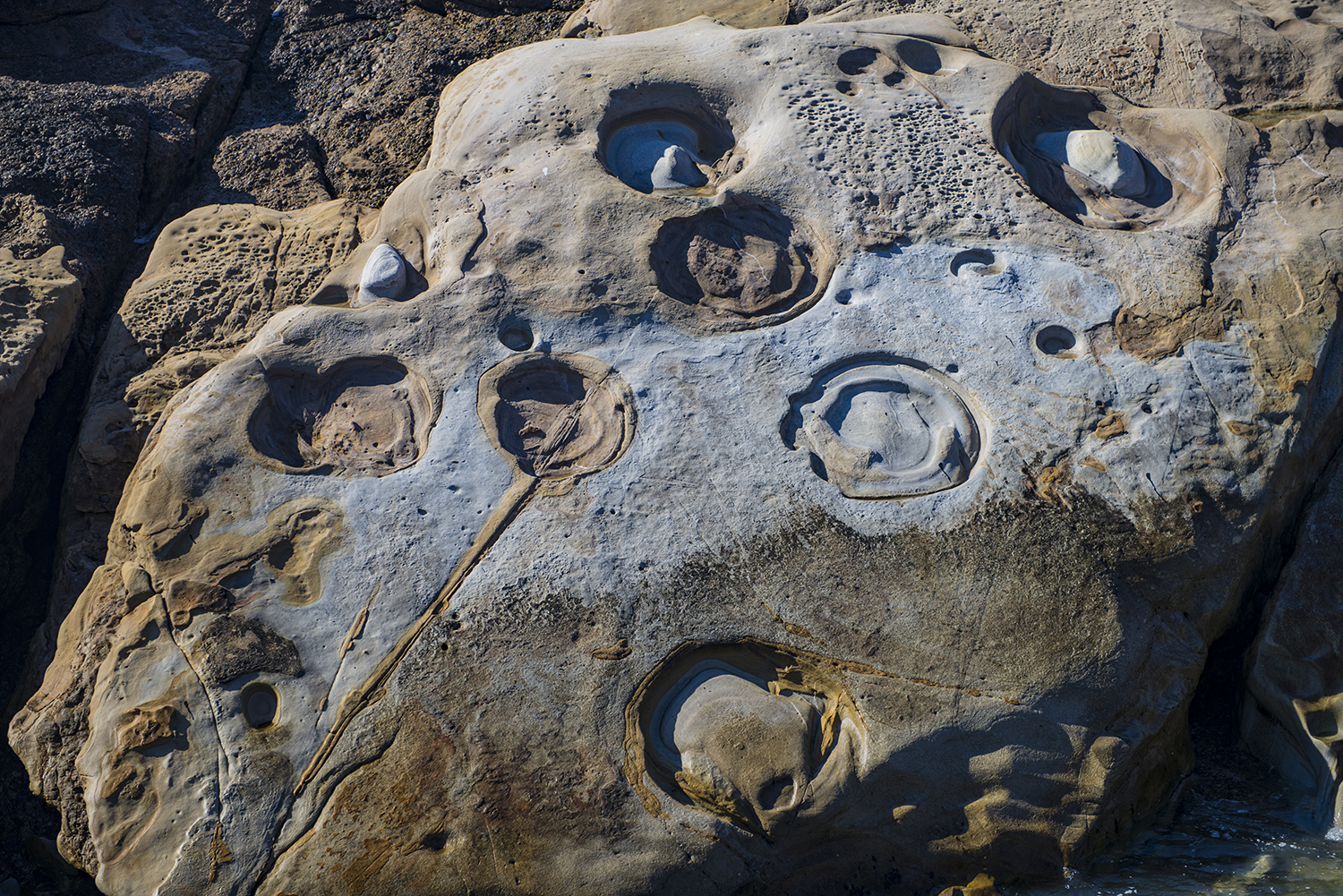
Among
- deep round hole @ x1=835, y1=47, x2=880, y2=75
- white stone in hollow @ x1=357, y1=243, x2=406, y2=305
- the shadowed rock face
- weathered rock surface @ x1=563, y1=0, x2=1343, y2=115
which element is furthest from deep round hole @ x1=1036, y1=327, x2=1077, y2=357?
white stone in hollow @ x1=357, y1=243, x2=406, y2=305

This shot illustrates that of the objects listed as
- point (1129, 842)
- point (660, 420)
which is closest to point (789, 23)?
point (660, 420)

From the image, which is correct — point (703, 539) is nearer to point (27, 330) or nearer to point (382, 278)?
point (382, 278)

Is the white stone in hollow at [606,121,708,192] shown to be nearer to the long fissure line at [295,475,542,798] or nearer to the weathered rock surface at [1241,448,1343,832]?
the long fissure line at [295,475,542,798]

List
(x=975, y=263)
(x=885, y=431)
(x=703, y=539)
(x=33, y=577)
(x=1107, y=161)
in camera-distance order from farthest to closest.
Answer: (x=1107, y=161), (x=33, y=577), (x=975, y=263), (x=885, y=431), (x=703, y=539)

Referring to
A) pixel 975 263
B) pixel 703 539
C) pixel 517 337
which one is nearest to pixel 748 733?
pixel 703 539

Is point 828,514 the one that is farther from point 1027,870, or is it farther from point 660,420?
point 1027,870

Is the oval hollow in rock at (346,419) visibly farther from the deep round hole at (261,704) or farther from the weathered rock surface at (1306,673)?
the weathered rock surface at (1306,673)
